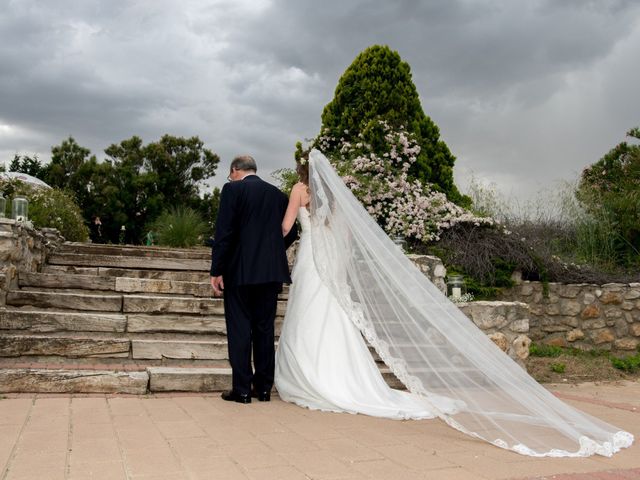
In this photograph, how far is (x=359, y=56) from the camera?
38.6ft

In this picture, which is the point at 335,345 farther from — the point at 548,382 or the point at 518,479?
the point at 548,382

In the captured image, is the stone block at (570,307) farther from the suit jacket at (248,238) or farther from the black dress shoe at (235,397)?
the black dress shoe at (235,397)

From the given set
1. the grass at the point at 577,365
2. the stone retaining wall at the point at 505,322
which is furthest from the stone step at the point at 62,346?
the grass at the point at 577,365

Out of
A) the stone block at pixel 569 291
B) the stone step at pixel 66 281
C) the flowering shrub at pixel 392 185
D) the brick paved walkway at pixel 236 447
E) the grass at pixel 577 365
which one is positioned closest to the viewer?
the brick paved walkway at pixel 236 447

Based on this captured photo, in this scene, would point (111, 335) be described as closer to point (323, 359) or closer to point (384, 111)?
point (323, 359)

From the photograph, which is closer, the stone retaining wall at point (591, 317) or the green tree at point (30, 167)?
the stone retaining wall at point (591, 317)

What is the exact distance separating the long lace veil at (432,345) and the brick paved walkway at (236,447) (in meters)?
0.13

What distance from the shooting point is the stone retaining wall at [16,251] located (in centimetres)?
600

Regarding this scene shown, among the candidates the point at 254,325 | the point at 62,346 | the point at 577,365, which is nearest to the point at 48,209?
the point at 62,346

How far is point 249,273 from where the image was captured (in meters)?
4.55

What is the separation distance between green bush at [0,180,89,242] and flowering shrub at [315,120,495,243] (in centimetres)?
486

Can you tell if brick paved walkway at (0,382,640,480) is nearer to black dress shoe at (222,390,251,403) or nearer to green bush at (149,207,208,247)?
black dress shoe at (222,390,251,403)

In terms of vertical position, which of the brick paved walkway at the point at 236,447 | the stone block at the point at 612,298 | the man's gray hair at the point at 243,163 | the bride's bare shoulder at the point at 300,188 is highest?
Answer: the man's gray hair at the point at 243,163

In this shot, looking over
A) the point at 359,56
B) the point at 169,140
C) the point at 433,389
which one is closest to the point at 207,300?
the point at 433,389
